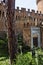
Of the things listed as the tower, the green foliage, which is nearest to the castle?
the tower

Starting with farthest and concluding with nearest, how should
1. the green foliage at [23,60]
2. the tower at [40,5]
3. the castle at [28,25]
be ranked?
the tower at [40,5], the castle at [28,25], the green foliage at [23,60]

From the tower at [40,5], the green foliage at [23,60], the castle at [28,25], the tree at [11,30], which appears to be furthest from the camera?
the tower at [40,5]

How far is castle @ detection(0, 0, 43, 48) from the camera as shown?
22125 mm

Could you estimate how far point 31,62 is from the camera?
7.03 m

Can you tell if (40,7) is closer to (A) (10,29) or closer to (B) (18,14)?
(B) (18,14)

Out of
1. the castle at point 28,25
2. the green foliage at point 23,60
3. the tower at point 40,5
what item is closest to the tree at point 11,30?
the green foliage at point 23,60

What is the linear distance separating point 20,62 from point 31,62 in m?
0.37

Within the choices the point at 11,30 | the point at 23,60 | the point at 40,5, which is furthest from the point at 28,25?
the point at 23,60

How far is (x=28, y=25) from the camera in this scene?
84.6 feet

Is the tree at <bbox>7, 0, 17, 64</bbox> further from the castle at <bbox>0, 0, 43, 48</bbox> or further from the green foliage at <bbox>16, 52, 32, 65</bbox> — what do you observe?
the castle at <bbox>0, 0, 43, 48</bbox>

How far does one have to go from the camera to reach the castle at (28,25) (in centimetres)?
2212

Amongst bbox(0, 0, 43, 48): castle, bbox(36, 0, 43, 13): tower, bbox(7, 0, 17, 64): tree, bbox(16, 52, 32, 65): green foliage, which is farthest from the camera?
bbox(36, 0, 43, 13): tower

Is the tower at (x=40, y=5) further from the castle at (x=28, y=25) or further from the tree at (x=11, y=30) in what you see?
the tree at (x=11, y=30)

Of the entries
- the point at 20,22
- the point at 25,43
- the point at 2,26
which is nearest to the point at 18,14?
the point at 20,22
